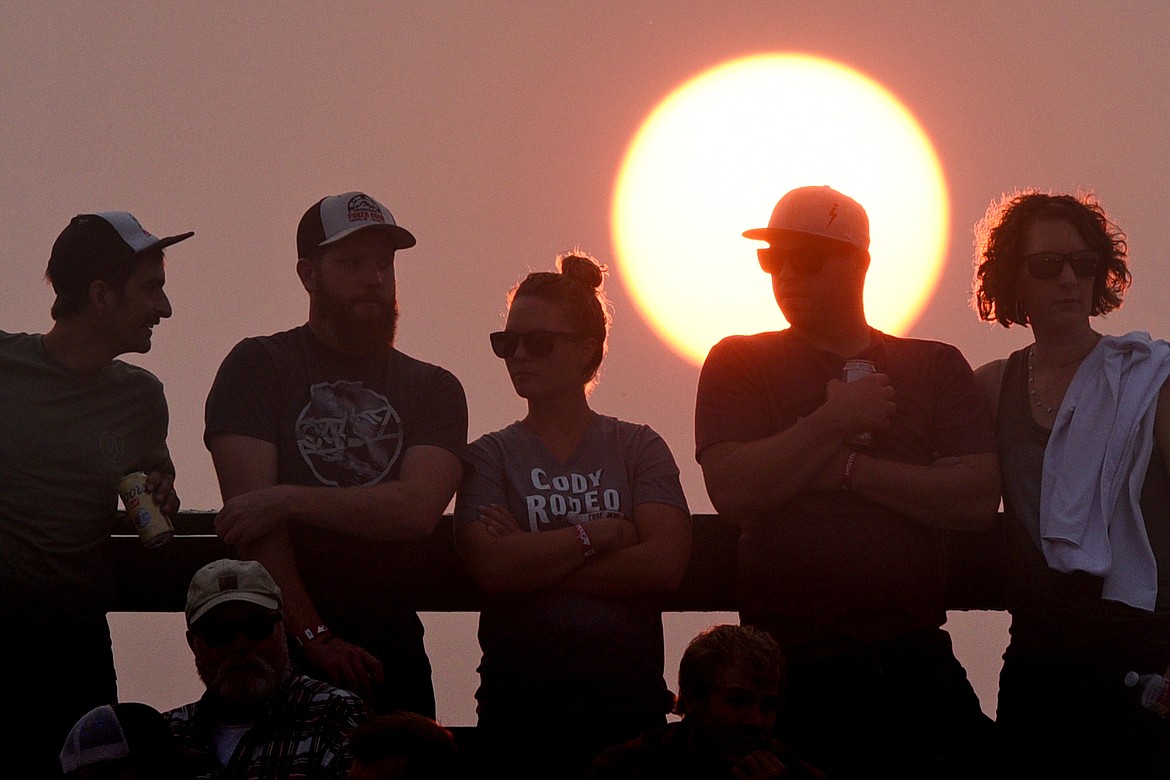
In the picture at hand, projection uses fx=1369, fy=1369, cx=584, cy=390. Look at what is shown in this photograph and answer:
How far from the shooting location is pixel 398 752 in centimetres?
434


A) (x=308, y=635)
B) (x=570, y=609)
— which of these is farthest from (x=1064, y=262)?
(x=308, y=635)

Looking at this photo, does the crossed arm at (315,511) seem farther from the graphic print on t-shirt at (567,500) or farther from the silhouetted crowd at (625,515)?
the graphic print on t-shirt at (567,500)

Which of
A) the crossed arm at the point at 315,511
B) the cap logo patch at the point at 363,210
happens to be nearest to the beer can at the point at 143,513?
the crossed arm at the point at 315,511

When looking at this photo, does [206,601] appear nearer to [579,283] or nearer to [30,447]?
[30,447]

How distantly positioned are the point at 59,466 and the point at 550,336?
77.9 inches

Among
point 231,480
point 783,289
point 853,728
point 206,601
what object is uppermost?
point 783,289

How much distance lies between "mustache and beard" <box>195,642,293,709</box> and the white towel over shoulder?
284cm

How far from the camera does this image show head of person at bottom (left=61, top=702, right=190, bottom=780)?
168 inches

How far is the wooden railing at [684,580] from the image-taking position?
17.6ft

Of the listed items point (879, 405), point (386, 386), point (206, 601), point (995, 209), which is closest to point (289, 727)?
point (206, 601)

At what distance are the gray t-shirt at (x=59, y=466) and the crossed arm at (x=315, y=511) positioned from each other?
0.55 metres

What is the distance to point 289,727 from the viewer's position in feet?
14.9

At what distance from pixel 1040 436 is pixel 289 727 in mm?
2989

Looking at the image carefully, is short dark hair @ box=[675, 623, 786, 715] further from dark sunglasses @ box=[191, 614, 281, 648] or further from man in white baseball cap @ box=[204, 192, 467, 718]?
dark sunglasses @ box=[191, 614, 281, 648]
